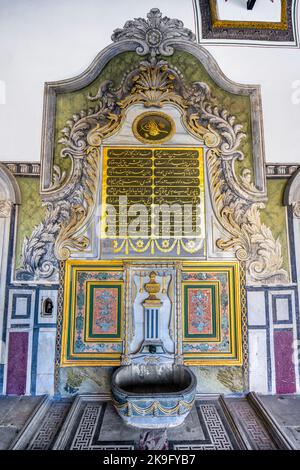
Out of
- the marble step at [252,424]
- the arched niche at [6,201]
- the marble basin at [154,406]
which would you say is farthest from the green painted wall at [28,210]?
the marble step at [252,424]

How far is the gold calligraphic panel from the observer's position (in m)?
3.47

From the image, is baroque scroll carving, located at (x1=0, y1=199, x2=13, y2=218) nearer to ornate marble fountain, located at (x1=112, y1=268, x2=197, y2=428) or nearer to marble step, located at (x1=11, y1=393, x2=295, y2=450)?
ornate marble fountain, located at (x1=112, y1=268, x2=197, y2=428)

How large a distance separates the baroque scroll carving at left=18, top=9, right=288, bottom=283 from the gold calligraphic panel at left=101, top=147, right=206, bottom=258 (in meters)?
0.19

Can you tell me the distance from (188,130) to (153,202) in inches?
39.0

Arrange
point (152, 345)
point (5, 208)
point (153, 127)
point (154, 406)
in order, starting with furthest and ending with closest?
point (153, 127), point (5, 208), point (152, 345), point (154, 406)

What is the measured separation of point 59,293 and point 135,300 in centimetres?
85

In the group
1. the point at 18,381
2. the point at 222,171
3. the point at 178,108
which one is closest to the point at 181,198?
the point at 222,171

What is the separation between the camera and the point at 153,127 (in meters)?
3.66

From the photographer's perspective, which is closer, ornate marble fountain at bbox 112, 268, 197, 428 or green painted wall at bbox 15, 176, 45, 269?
ornate marble fountain at bbox 112, 268, 197, 428

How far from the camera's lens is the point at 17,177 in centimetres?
352

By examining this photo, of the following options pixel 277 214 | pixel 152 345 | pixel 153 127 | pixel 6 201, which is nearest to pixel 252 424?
pixel 152 345

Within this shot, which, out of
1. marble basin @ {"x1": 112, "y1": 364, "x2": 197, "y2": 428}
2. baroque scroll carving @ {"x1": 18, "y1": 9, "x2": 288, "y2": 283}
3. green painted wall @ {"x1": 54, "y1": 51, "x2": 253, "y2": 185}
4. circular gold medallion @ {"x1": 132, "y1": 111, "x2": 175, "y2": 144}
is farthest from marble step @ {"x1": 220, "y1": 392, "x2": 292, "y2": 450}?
circular gold medallion @ {"x1": 132, "y1": 111, "x2": 175, "y2": 144}

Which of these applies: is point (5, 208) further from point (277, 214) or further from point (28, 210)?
point (277, 214)

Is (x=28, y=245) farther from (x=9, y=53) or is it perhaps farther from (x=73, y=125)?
(x=9, y=53)
